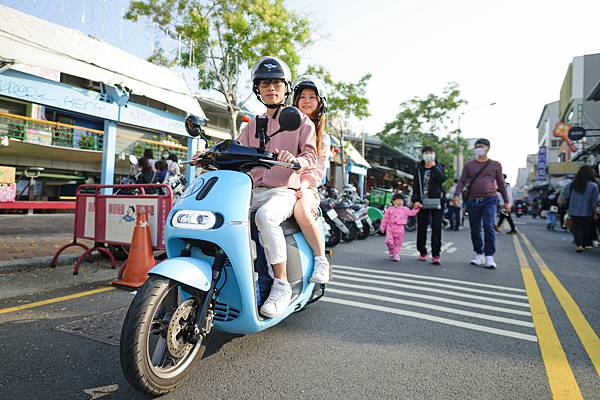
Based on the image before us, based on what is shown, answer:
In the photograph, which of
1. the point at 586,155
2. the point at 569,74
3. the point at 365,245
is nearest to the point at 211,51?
the point at 365,245

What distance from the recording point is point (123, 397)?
1889mm

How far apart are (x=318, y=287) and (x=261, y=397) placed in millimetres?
1269

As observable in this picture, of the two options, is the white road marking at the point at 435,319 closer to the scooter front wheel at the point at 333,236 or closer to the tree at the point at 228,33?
the scooter front wheel at the point at 333,236

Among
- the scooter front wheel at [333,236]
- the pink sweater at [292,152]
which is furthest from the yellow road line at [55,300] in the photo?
the scooter front wheel at [333,236]

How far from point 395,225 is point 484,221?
1.39 meters

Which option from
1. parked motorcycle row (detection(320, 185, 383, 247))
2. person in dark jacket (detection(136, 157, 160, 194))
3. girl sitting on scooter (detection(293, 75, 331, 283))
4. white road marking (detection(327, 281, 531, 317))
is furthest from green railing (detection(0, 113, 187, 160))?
girl sitting on scooter (detection(293, 75, 331, 283))

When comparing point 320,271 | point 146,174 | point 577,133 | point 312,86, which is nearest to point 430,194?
point 312,86

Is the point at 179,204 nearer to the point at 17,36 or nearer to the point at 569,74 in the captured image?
the point at 17,36

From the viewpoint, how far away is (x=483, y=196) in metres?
6.02

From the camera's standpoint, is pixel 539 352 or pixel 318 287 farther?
pixel 318 287

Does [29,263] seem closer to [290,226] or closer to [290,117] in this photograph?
[290,226]

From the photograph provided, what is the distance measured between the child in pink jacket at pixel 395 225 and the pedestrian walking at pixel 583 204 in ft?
14.4

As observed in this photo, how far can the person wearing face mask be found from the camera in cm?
598

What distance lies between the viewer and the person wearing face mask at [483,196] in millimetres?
5984
